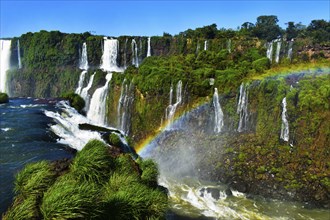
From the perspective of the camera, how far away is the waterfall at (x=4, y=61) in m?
63.5

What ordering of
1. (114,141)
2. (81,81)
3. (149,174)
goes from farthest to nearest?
(81,81)
(114,141)
(149,174)

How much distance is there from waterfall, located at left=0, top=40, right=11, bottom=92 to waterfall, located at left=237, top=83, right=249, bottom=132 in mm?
47237

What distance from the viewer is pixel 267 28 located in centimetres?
9594

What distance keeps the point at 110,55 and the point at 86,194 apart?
5272cm

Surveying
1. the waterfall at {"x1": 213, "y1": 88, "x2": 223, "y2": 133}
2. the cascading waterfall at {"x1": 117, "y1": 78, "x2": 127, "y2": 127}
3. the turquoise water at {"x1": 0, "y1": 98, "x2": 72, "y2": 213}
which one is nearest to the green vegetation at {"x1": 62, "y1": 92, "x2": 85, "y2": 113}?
the turquoise water at {"x1": 0, "y1": 98, "x2": 72, "y2": 213}

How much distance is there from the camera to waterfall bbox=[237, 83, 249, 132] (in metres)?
33.9

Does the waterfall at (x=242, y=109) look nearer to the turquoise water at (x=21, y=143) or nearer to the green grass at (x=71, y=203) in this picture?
the turquoise water at (x=21, y=143)

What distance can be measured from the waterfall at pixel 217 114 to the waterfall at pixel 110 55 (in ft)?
83.9

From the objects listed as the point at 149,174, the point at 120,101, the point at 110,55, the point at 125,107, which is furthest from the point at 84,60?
the point at 149,174

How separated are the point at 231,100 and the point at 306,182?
38.7 feet

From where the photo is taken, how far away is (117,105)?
40.3 m

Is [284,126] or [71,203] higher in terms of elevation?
[71,203]

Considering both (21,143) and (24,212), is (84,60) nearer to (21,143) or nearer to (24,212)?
(21,143)

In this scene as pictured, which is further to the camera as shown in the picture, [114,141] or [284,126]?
[284,126]
